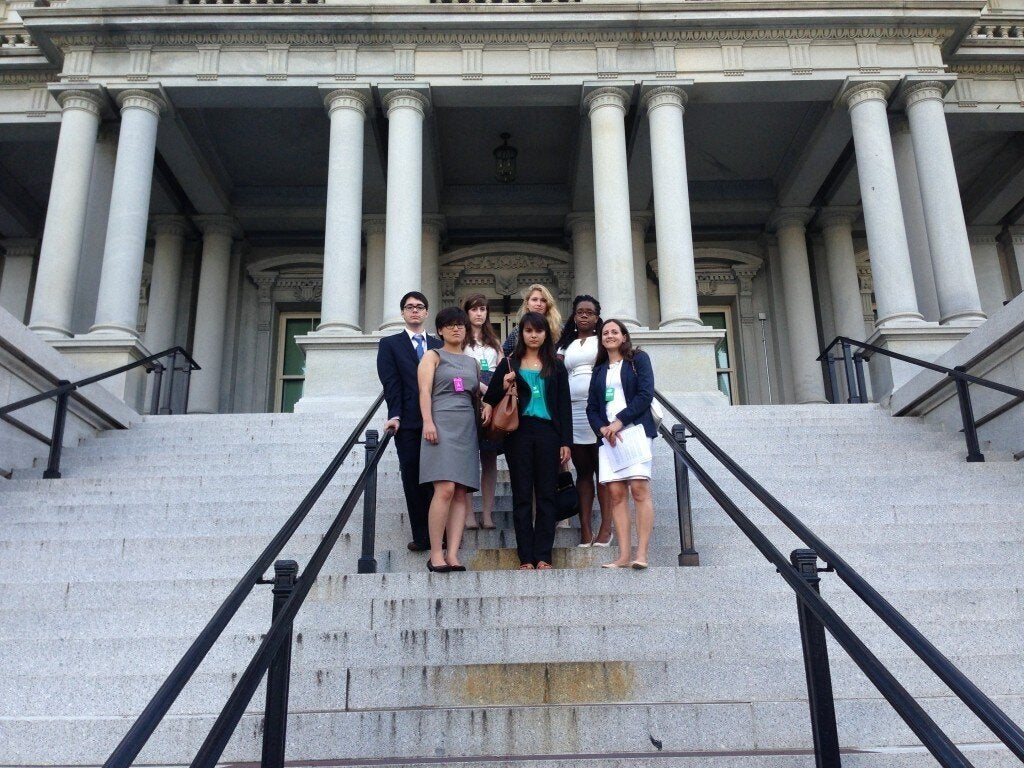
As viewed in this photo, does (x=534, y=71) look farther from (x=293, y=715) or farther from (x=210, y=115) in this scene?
(x=293, y=715)

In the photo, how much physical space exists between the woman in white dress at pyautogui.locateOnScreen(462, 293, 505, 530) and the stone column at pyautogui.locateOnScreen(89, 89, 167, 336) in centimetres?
786

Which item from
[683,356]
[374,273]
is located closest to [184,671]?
[683,356]

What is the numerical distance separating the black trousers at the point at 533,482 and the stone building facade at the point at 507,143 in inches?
254

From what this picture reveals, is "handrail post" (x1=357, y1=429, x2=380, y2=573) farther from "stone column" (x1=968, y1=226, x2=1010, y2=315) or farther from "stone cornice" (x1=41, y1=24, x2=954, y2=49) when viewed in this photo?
"stone column" (x1=968, y1=226, x2=1010, y2=315)

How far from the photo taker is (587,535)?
580cm

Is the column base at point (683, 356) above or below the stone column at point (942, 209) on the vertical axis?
below

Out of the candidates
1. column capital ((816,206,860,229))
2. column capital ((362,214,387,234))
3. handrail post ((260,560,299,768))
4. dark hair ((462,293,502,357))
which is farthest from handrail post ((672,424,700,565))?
column capital ((816,206,860,229))

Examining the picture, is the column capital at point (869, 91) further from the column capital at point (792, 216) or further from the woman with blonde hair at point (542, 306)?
the woman with blonde hair at point (542, 306)

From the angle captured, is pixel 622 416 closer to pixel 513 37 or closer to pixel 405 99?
pixel 405 99

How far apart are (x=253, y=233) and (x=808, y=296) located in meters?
11.4

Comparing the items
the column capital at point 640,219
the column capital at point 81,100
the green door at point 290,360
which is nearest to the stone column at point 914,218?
the column capital at point 640,219

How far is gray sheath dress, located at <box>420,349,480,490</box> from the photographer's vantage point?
17.0 ft

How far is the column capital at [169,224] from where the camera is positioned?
1761cm

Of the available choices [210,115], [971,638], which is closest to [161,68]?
[210,115]
